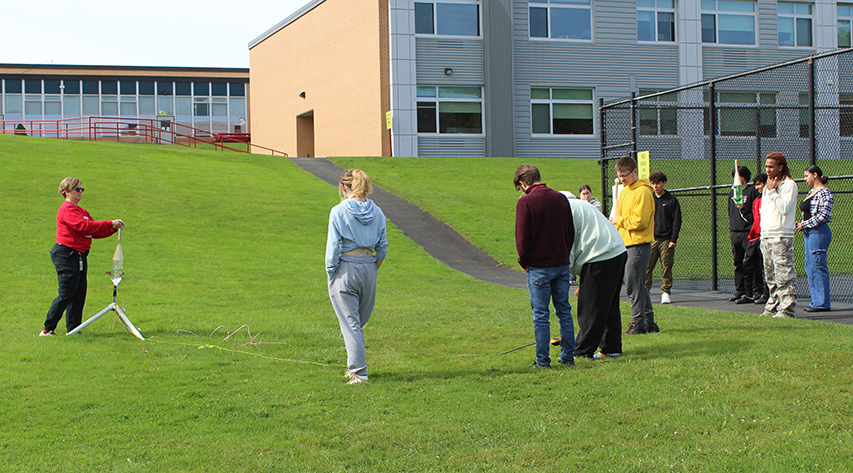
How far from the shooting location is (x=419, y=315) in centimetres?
976

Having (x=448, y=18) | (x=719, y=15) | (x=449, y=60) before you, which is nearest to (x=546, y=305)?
(x=449, y=60)

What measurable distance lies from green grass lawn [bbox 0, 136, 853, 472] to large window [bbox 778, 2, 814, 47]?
102 feet

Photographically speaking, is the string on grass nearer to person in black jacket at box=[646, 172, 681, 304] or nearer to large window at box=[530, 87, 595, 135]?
person in black jacket at box=[646, 172, 681, 304]

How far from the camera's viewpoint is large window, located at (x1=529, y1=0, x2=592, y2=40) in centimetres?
3362

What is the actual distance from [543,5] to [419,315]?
2733 cm

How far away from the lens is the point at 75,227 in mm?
7809

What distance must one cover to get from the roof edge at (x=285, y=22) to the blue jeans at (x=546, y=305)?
1351 inches

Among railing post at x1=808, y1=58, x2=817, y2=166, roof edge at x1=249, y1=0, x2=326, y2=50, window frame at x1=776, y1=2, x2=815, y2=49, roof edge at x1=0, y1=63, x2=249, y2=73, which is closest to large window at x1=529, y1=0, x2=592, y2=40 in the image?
window frame at x1=776, y1=2, x2=815, y2=49

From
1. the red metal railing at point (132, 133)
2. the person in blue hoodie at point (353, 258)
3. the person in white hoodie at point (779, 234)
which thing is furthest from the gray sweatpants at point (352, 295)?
the red metal railing at point (132, 133)

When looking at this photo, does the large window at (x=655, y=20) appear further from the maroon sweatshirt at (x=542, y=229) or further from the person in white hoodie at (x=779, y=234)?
the maroon sweatshirt at (x=542, y=229)

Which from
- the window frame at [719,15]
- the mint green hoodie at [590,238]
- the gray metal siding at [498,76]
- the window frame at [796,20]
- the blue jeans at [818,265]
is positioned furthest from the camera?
the window frame at [796,20]

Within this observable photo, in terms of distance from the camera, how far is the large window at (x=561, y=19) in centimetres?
3362

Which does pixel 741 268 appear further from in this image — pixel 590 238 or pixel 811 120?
pixel 590 238

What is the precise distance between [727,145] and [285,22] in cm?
2669
